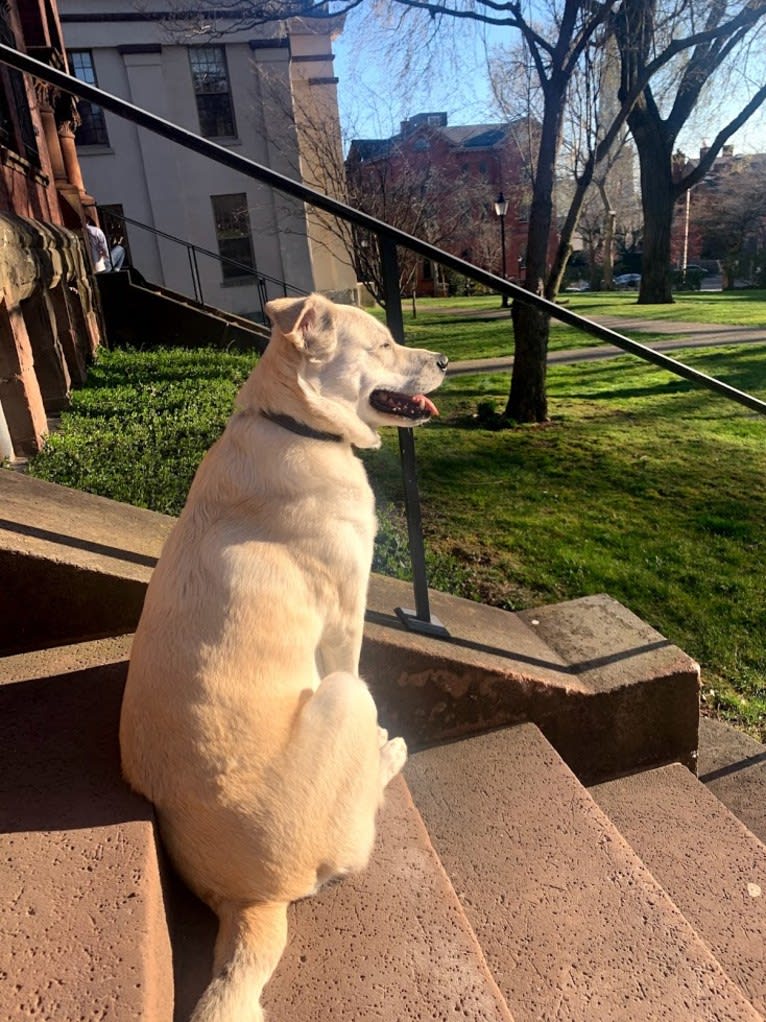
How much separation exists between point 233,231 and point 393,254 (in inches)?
944

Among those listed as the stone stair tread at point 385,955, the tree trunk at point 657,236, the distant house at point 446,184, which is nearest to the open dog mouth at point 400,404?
the stone stair tread at point 385,955

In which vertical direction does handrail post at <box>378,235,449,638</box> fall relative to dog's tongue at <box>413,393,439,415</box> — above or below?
below

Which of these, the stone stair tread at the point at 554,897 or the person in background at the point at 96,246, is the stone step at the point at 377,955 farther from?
the person in background at the point at 96,246

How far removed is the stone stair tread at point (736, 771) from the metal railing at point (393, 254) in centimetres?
144

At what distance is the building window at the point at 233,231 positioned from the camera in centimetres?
2366

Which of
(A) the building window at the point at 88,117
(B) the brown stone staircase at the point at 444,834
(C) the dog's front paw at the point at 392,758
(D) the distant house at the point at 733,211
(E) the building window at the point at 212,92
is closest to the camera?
(B) the brown stone staircase at the point at 444,834

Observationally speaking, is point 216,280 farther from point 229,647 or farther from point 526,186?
point 229,647

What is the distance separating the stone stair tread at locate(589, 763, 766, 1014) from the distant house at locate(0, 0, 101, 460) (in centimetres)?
409

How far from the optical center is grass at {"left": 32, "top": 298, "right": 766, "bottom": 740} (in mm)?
4285

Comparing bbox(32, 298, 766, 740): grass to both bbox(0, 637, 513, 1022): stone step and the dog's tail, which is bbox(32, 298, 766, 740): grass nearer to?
bbox(0, 637, 513, 1022): stone step

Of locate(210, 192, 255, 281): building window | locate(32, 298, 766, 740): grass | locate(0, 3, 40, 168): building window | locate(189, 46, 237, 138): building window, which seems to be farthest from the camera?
locate(210, 192, 255, 281): building window

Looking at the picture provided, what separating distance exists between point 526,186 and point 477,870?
40.4 metres

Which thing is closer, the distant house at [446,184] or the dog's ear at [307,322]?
the dog's ear at [307,322]

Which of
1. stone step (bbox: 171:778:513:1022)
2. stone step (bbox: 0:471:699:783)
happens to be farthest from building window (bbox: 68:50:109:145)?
stone step (bbox: 171:778:513:1022)
